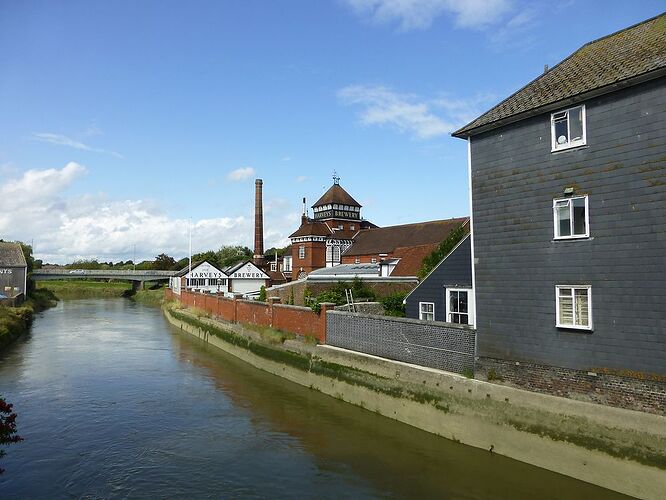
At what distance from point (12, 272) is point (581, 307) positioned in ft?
188

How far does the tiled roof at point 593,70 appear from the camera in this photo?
1101 cm

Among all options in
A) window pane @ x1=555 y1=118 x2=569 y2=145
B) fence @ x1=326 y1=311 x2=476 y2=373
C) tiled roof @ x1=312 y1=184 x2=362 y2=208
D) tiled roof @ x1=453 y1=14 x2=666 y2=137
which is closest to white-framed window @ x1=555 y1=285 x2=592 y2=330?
fence @ x1=326 y1=311 x2=476 y2=373

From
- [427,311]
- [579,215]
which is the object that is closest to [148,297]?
[427,311]

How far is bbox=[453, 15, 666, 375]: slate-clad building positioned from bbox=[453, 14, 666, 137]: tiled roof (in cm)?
5

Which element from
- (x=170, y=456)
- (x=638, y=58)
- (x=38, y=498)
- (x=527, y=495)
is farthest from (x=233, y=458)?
(x=638, y=58)

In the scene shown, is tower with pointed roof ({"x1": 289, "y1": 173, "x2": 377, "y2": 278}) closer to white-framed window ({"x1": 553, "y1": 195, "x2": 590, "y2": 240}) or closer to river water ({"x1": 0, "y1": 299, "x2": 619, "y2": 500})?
river water ({"x1": 0, "y1": 299, "x2": 619, "y2": 500})

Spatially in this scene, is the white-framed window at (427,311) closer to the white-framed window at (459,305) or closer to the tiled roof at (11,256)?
the white-framed window at (459,305)

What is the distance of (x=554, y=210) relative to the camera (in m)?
12.0

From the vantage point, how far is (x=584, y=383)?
36.6 ft

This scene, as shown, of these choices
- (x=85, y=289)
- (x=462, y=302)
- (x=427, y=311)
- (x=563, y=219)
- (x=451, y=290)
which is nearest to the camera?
(x=563, y=219)

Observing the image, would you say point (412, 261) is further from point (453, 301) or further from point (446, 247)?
point (453, 301)

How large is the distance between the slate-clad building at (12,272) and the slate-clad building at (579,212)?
170 ft

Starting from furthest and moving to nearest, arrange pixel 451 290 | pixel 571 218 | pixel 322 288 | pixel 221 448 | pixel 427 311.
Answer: pixel 322 288 → pixel 427 311 → pixel 451 290 → pixel 221 448 → pixel 571 218

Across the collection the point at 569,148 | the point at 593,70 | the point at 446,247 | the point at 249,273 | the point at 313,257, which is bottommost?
the point at 249,273
